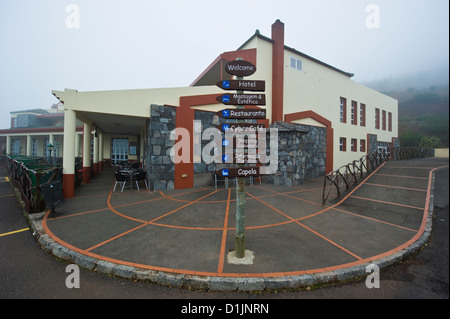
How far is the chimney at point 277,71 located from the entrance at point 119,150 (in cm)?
1600

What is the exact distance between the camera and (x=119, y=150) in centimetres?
1953

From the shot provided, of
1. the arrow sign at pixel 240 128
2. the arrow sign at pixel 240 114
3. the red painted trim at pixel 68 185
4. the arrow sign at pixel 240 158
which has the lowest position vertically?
the red painted trim at pixel 68 185

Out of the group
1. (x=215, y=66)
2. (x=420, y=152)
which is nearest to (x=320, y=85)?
(x=215, y=66)

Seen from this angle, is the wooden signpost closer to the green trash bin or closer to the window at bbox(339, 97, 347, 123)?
the green trash bin

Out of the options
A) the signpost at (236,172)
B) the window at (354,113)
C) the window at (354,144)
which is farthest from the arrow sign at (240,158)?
the window at (354,113)

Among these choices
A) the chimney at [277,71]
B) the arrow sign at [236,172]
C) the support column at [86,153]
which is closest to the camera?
the arrow sign at [236,172]

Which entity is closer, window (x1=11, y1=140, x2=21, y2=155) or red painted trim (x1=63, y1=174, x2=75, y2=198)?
red painted trim (x1=63, y1=174, x2=75, y2=198)

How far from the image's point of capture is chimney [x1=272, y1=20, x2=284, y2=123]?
35.4ft

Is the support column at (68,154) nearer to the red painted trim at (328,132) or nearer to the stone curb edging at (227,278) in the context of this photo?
the stone curb edging at (227,278)

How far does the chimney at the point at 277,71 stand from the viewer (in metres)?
10.8

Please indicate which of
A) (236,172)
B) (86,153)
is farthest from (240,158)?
(86,153)

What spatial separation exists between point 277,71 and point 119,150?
17.2m

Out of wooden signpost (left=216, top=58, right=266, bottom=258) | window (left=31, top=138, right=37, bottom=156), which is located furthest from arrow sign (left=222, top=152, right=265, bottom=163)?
window (left=31, top=138, right=37, bottom=156)

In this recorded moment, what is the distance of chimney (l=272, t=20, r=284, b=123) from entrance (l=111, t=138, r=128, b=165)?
16.0 meters
